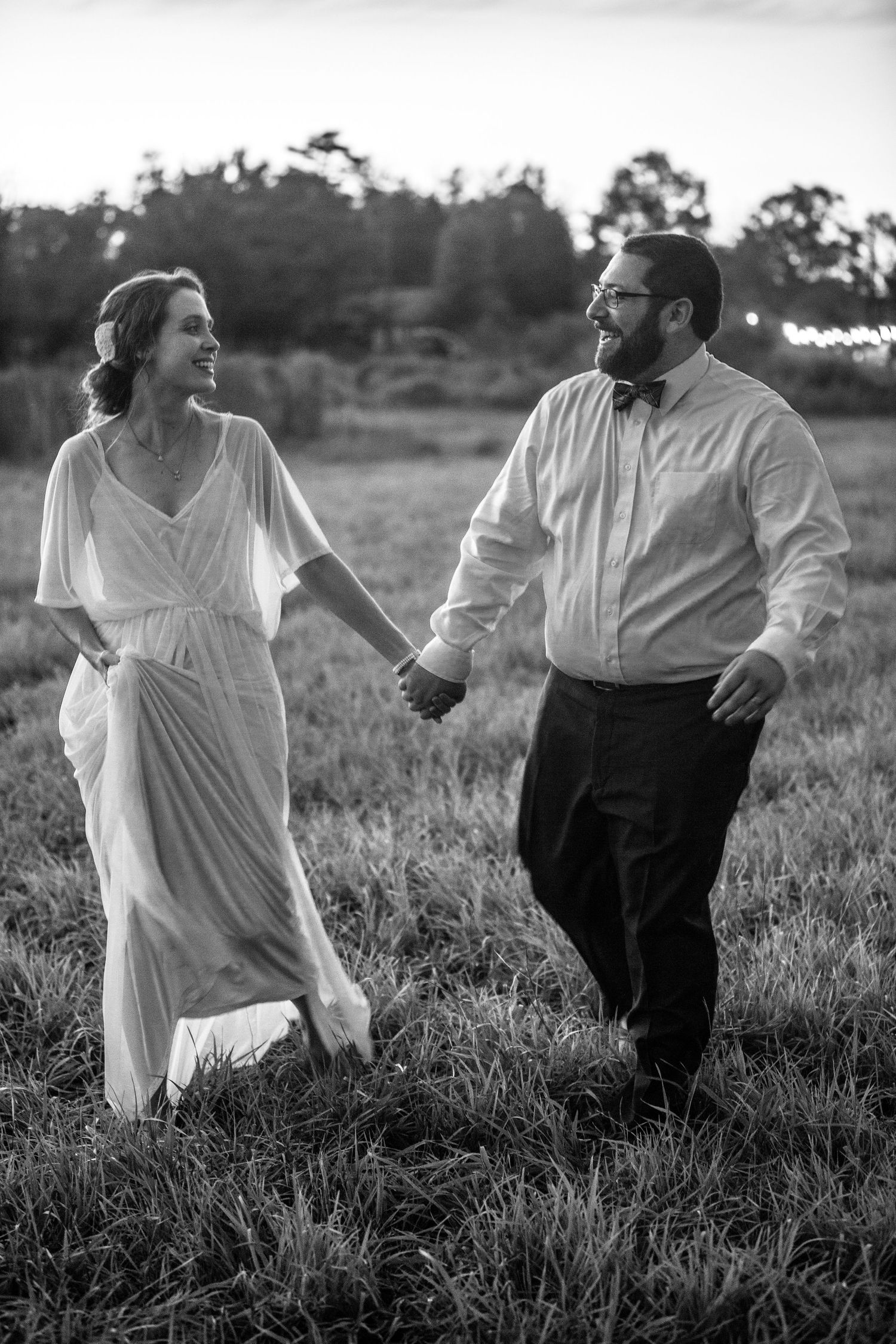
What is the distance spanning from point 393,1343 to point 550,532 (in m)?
1.78

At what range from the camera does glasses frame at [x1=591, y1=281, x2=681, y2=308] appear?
291 cm

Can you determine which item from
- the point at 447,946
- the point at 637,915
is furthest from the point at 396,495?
the point at 637,915

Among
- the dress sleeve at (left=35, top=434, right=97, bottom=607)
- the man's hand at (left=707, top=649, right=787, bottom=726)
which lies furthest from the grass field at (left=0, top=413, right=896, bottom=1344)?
the dress sleeve at (left=35, top=434, right=97, bottom=607)

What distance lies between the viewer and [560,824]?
3186 mm

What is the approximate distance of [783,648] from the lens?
8.68 feet

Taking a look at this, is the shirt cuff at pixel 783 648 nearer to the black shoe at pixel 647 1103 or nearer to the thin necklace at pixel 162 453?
the black shoe at pixel 647 1103

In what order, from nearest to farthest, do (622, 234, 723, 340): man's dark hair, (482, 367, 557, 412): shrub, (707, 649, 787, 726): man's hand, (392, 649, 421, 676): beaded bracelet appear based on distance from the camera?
(707, 649, 787, 726): man's hand → (622, 234, 723, 340): man's dark hair → (392, 649, 421, 676): beaded bracelet → (482, 367, 557, 412): shrub

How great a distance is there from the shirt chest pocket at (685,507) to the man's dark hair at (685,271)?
367 millimetres

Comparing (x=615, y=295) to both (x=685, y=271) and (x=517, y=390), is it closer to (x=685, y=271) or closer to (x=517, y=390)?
(x=685, y=271)

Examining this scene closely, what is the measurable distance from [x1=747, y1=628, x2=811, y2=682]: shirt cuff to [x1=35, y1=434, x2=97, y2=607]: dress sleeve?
1619 millimetres

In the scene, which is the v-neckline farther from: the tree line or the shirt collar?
the tree line

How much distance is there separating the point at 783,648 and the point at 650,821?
52cm

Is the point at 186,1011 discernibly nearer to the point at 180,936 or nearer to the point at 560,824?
the point at 180,936

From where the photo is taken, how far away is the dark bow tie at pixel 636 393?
292 centimetres
